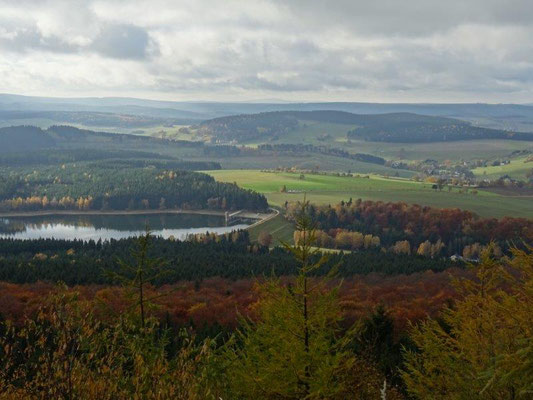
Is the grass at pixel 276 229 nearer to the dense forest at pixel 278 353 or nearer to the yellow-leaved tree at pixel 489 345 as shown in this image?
the yellow-leaved tree at pixel 489 345

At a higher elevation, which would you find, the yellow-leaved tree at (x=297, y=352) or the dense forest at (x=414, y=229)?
the yellow-leaved tree at (x=297, y=352)

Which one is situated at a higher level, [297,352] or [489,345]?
[489,345]

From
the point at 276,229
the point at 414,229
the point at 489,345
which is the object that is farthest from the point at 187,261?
the point at 489,345

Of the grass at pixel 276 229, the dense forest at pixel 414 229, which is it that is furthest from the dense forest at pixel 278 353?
the grass at pixel 276 229

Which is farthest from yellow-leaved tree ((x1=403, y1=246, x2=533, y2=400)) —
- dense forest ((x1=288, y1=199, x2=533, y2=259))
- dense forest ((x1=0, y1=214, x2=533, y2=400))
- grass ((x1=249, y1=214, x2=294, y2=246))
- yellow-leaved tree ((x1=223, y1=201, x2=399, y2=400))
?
grass ((x1=249, y1=214, x2=294, y2=246))

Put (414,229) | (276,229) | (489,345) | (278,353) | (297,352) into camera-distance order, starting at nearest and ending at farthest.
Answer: (297,352), (278,353), (489,345), (414,229), (276,229)

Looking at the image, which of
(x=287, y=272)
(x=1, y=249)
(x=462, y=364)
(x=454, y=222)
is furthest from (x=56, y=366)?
(x=454, y=222)

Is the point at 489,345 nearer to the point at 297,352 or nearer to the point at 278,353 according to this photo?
the point at 297,352

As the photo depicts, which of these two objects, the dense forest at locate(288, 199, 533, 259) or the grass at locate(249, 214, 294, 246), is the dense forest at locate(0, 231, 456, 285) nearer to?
the grass at locate(249, 214, 294, 246)

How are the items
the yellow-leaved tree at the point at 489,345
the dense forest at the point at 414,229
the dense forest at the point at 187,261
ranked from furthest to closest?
the dense forest at the point at 414,229 → the dense forest at the point at 187,261 → the yellow-leaved tree at the point at 489,345
